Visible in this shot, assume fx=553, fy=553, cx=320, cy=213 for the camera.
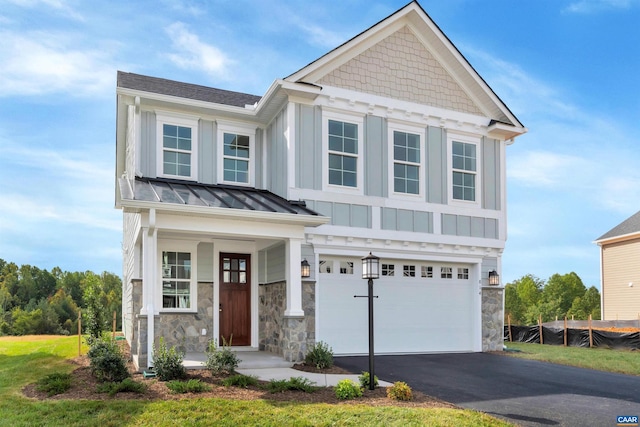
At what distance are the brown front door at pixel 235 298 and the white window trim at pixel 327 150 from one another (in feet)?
8.94

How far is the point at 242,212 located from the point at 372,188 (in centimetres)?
394

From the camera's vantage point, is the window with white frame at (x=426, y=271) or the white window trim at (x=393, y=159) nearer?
the white window trim at (x=393, y=159)

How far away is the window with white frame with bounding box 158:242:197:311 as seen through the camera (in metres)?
12.3

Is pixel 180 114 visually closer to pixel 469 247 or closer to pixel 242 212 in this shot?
pixel 242 212

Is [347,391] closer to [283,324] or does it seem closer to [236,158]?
[283,324]

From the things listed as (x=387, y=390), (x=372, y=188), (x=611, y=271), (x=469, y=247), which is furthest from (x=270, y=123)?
(x=611, y=271)

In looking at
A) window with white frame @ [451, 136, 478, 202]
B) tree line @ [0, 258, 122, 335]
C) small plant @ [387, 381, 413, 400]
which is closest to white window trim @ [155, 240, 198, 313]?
small plant @ [387, 381, 413, 400]

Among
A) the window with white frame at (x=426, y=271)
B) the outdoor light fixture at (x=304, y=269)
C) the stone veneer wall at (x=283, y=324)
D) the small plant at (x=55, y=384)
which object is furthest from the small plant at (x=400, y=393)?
the window with white frame at (x=426, y=271)

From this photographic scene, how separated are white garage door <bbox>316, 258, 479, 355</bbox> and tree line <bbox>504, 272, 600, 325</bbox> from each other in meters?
23.3

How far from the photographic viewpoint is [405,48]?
14320 millimetres

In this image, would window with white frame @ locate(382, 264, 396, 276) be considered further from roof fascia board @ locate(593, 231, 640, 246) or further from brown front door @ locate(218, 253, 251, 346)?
roof fascia board @ locate(593, 231, 640, 246)

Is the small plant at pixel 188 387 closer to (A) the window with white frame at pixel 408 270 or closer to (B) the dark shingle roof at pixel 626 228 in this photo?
(A) the window with white frame at pixel 408 270

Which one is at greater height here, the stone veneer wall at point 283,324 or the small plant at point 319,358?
the stone veneer wall at point 283,324

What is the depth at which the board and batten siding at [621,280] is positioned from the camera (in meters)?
26.1
